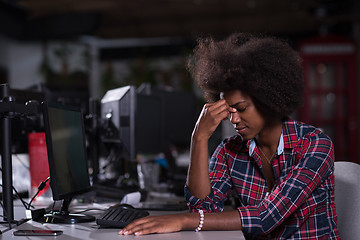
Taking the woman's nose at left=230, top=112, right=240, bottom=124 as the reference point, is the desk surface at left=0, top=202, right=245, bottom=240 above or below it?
below

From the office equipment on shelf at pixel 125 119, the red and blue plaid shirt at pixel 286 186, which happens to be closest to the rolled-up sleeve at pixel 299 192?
the red and blue plaid shirt at pixel 286 186

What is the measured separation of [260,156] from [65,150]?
696 mm

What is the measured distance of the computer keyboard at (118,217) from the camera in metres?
1.36

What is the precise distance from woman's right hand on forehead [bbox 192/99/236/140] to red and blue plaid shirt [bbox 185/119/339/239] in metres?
0.18

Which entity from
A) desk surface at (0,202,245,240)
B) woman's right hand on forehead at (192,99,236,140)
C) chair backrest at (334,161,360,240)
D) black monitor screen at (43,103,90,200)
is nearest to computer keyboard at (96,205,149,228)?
desk surface at (0,202,245,240)

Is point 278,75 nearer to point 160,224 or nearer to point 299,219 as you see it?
point 299,219

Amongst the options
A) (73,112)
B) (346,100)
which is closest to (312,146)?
(73,112)

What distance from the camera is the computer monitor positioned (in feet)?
4.55

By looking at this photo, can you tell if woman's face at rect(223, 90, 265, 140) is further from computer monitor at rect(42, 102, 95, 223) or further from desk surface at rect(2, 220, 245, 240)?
computer monitor at rect(42, 102, 95, 223)

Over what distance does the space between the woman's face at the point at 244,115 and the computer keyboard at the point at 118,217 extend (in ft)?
1.47

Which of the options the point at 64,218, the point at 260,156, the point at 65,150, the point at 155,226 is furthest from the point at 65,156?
the point at 260,156

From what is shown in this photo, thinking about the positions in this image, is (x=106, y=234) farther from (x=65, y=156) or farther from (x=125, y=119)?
(x=125, y=119)

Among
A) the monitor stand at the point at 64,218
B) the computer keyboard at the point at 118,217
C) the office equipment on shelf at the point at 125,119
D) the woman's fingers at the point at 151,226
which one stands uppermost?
the office equipment on shelf at the point at 125,119

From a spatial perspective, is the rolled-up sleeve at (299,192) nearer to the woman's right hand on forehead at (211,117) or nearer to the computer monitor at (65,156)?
the woman's right hand on forehead at (211,117)
